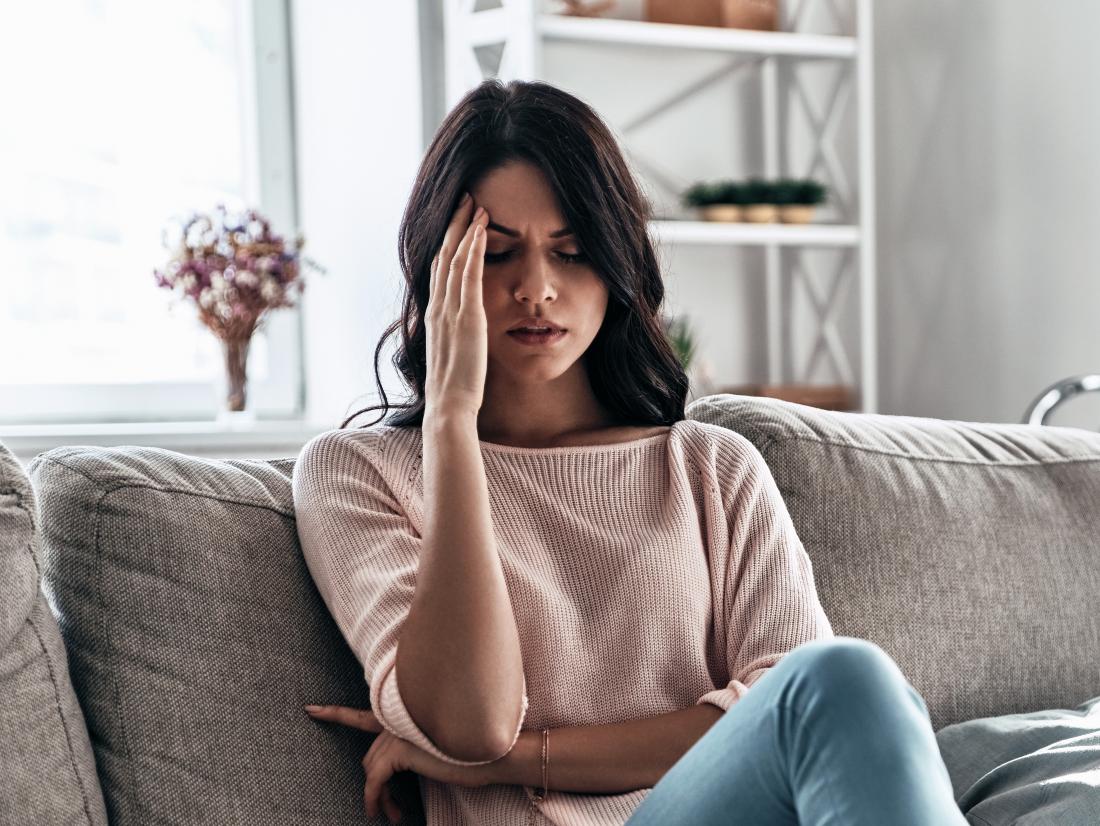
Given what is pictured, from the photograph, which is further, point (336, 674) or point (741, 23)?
point (741, 23)

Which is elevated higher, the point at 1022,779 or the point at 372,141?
the point at 372,141

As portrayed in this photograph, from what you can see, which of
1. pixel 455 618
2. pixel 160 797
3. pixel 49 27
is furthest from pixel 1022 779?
pixel 49 27

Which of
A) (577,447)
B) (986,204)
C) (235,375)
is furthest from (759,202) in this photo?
(577,447)

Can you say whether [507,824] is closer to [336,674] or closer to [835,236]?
[336,674]

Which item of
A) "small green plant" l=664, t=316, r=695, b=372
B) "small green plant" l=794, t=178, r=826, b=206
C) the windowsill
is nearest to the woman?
the windowsill

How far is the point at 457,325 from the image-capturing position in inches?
53.1

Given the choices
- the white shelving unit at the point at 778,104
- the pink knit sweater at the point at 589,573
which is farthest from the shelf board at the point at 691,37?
the pink knit sweater at the point at 589,573

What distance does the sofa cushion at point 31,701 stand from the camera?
1.15m

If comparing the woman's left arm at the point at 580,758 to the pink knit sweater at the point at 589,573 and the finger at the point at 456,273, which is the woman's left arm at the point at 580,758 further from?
the finger at the point at 456,273

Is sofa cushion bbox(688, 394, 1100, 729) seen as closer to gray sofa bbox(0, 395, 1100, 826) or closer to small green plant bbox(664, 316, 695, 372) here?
gray sofa bbox(0, 395, 1100, 826)

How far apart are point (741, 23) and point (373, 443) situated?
2.22 meters

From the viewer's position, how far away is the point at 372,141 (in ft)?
10.5

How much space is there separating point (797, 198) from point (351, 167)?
1.10 m

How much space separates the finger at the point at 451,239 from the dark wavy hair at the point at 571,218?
0.02 meters
